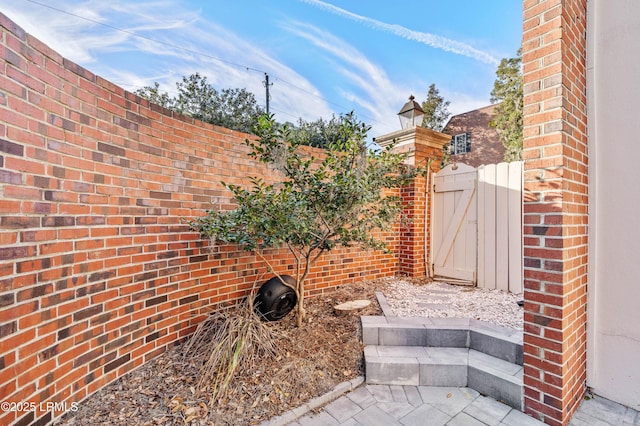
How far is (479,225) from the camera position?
156 inches

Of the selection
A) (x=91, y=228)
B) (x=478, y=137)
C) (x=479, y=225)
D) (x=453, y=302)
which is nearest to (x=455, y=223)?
(x=479, y=225)

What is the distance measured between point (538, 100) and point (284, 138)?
1855 millimetres

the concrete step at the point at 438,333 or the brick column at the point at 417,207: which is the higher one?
the brick column at the point at 417,207

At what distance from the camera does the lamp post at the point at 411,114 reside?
4453 millimetres

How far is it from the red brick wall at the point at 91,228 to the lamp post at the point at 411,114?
291 cm

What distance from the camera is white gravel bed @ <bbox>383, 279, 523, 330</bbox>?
284 centimetres

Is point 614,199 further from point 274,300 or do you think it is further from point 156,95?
point 156,95

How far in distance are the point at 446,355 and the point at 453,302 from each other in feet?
3.72

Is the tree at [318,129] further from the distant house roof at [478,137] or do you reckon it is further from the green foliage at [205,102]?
the distant house roof at [478,137]

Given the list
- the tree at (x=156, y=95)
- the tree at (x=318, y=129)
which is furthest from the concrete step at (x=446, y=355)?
the tree at (x=156, y=95)

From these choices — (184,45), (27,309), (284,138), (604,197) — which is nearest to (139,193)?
(27,309)

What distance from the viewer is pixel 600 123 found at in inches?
76.0

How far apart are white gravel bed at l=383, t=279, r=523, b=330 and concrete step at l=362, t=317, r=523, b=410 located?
0.86ft

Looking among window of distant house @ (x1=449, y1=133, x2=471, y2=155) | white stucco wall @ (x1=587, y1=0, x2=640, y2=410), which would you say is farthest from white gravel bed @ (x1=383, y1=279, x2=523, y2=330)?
window of distant house @ (x1=449, y1=133, x2=471, y2=155)
